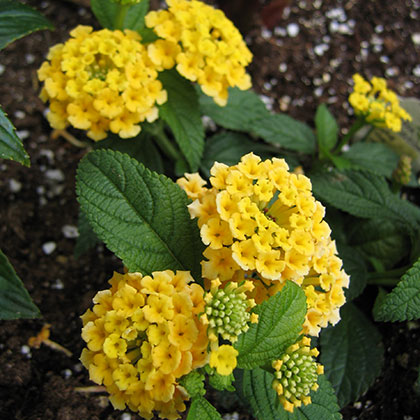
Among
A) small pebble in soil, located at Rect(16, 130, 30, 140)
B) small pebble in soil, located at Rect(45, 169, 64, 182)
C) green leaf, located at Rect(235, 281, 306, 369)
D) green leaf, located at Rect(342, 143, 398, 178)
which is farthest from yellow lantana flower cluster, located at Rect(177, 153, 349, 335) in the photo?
small pebble in soil, located at Rect(16, 130, 30, 140)

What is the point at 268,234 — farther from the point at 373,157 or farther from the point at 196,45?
the point at 373,157

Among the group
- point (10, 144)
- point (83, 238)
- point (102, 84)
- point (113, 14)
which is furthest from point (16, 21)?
point (83, 238)

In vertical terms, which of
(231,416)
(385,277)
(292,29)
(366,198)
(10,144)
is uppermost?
(10,144)

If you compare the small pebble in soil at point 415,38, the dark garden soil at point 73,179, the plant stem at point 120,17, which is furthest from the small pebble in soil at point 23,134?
the small pebble in soil at point 415,38

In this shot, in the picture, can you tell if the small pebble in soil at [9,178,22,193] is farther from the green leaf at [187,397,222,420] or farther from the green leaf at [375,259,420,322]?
the green leaf at [375,259,420,322]

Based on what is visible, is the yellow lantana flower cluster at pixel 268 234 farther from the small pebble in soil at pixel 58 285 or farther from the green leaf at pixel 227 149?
the small pebble in soil at pixel 58 285
